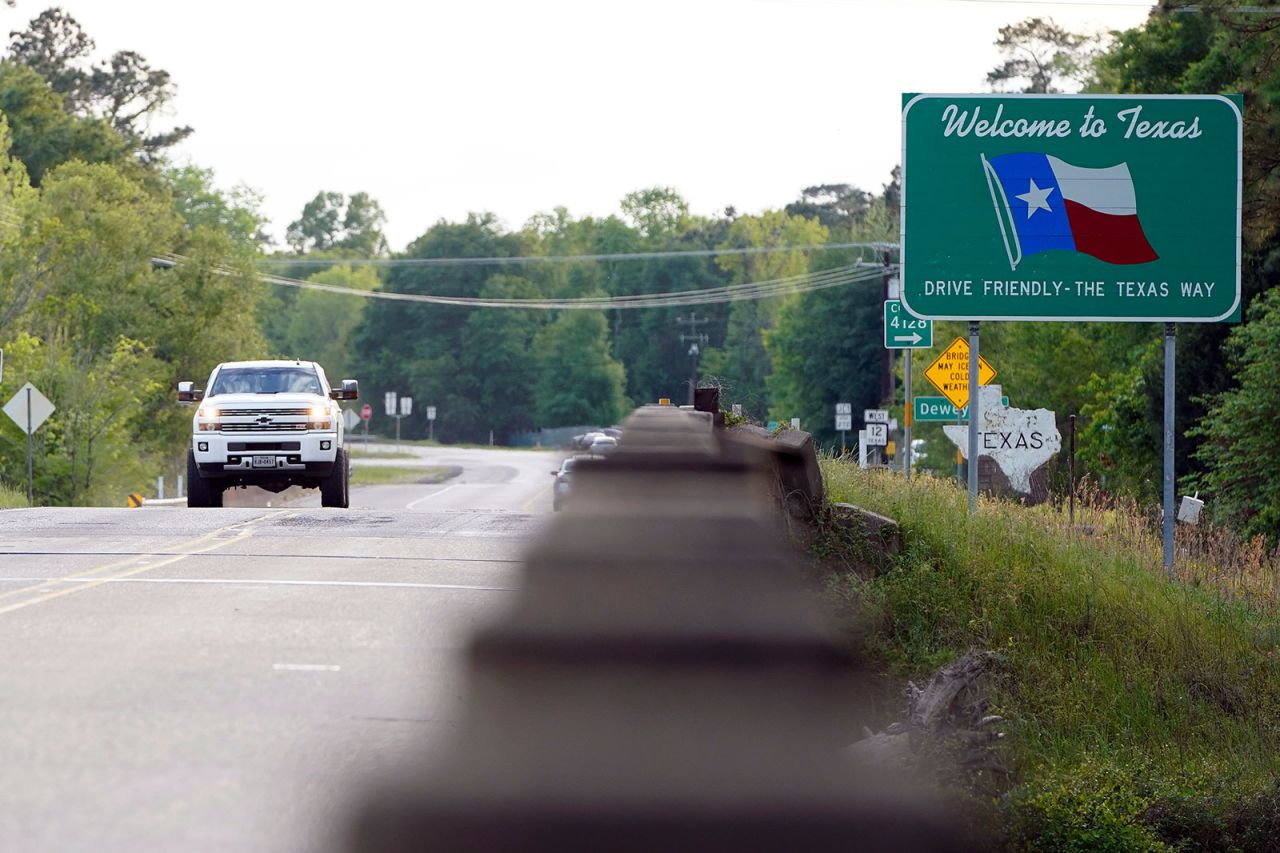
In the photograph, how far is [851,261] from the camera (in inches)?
2798

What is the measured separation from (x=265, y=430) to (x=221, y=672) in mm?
11413

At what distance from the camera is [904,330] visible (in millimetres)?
26734

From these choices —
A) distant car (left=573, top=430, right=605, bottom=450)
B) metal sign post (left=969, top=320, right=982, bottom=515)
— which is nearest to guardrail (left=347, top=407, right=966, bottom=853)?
distant car (left=573, top=430, right=605, bottom=450)

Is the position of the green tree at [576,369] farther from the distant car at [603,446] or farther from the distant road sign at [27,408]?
the distant car at [603,446]

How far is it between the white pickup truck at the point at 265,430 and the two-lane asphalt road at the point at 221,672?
11.9 ft

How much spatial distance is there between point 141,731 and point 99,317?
48.4 m

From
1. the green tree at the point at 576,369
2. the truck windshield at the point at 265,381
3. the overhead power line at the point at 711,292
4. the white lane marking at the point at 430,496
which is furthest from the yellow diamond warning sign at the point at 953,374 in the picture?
the overhead power line at the point at 711,292

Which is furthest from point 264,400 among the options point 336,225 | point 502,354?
point 336,225

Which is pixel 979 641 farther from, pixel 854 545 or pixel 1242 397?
pixel 1242 397

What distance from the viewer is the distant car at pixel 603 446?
5.39 m

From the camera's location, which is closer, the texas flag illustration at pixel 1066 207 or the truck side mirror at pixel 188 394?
the texas flag illustration at pixel 1066 207

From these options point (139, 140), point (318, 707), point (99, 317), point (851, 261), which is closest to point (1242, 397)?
point (318, 707)

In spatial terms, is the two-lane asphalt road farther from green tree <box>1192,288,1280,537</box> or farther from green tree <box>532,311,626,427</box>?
green tree <box>1192,288,1280,537</box>

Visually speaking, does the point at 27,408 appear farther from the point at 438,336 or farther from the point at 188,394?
the point at 438,336
